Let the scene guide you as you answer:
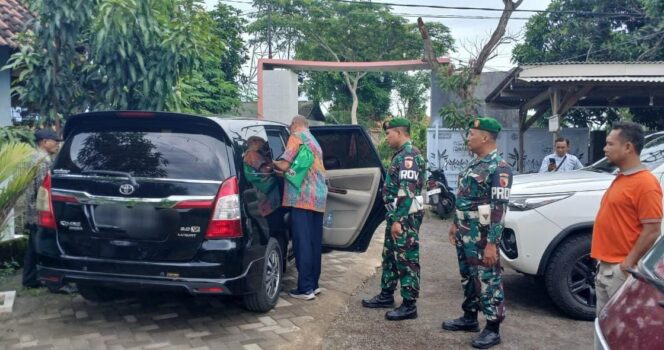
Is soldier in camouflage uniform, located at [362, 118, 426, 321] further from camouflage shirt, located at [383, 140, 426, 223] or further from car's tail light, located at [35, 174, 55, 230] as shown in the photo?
car's tail light, located at [35, 174, 55, 230]

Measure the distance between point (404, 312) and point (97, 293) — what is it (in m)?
2.70

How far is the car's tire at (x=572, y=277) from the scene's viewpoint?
5215mm

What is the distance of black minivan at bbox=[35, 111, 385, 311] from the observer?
14.2 feet

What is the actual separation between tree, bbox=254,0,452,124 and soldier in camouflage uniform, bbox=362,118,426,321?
23.6m

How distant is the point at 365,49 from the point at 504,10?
1675 centimetres

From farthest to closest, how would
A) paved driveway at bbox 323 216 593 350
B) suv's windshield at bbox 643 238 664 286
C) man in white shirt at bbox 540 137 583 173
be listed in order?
man in white shirt at bbox 540 137 583 173, paved driveway at bbox 323 216 593 350, suv's windshield at bbox 643 238 664 286

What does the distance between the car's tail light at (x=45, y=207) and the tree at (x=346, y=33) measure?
80.3 feet

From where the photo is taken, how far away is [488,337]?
4.53 meters

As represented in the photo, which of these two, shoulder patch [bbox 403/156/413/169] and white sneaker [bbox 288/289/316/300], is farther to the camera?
white sneaker [bbox 288/289/316/300]

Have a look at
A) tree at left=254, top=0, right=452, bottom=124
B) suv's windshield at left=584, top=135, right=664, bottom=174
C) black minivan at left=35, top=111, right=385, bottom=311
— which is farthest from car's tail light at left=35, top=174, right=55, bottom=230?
tree at left=254, top=0, right=452, bottom=124

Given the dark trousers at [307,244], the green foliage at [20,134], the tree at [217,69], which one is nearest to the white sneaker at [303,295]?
the dark trousers at [307,244]

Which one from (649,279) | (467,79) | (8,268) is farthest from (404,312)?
(467,79)

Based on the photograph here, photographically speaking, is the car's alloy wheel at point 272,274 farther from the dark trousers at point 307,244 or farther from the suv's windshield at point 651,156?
the suv's windshield at point 651,156

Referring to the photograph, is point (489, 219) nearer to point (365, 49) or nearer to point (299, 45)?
point (365, 49)
